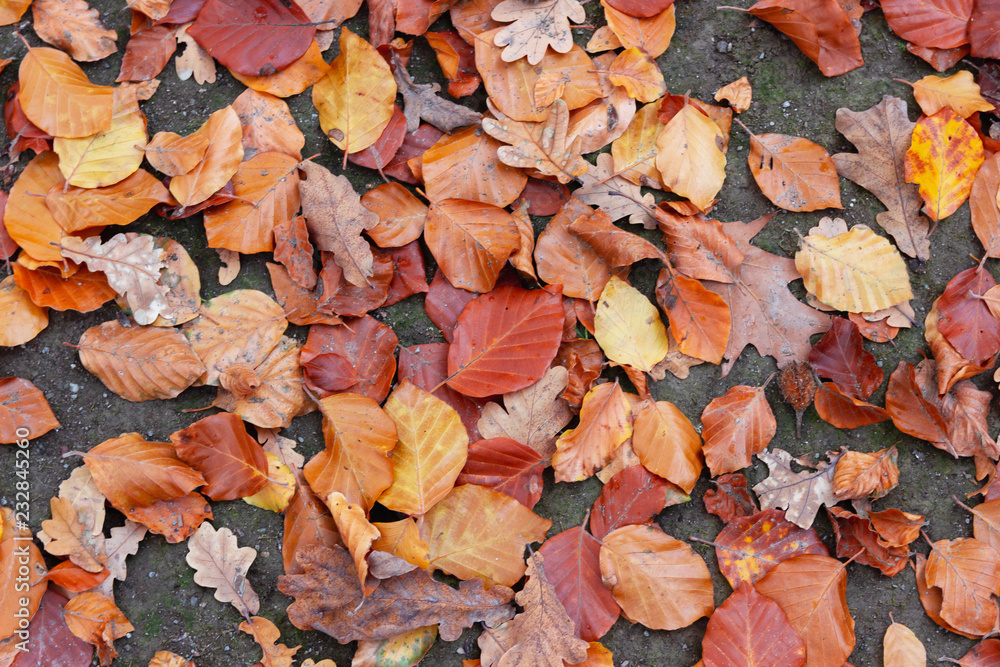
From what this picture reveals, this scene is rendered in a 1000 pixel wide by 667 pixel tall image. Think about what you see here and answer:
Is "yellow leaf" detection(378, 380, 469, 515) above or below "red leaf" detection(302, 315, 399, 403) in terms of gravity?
below

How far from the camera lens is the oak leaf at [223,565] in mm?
1950

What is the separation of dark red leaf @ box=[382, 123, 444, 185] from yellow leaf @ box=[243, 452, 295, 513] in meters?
0.99

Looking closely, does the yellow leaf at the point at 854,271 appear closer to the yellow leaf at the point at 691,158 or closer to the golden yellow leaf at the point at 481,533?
the yellow leaf at the point at 691,158

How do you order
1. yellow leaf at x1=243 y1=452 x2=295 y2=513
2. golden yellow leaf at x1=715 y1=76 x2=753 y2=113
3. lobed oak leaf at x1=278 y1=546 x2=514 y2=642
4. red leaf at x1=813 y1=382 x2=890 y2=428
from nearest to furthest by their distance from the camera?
1. lobed oak leaf at x1=278 y1=546 x2=514 y2=642
2. yellow leaf at x1=243 y1=452 x2=295 y2=513
3. red leaf at x1=813 y1=382 x2=890 y2=428
4. golden yellow leaf at x1=715 y1=76 x2=753 y2=113

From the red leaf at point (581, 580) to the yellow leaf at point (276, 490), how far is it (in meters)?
0.79

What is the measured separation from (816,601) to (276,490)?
169 cm

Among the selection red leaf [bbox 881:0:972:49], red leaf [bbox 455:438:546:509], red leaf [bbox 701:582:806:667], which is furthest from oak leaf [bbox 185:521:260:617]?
red leaf [bbox 881:0:972:49]

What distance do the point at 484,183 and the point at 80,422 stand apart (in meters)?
1.47

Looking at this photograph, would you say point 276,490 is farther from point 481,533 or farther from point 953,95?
point 953,95

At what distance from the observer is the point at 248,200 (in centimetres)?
204

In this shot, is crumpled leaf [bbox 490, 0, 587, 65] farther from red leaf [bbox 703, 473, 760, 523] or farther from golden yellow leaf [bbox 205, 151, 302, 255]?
red leaf [bbox 703, 473, 760, 523]

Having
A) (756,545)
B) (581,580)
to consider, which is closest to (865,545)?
(756,545)

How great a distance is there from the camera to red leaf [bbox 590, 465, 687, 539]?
203 cm

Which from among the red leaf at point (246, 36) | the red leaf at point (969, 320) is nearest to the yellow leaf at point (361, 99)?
the red leaf at point (246, 36)
